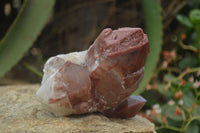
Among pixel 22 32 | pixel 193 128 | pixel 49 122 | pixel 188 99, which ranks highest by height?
pixel 22 32

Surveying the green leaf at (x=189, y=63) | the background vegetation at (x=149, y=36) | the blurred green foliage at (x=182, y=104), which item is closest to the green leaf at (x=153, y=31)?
the background vegetation at (x=149, y=36)

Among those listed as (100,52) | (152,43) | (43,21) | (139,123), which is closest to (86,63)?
(100,52)

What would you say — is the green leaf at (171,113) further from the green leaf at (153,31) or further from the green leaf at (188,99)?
the green leaf at (153,31)

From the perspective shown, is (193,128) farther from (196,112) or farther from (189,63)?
(189,63)

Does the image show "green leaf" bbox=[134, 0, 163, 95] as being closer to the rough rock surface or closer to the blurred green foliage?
the blurred green foliage

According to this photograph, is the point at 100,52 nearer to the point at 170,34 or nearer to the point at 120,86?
the point at 120,86

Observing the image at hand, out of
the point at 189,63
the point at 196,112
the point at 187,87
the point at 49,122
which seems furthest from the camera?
the point at 189,63

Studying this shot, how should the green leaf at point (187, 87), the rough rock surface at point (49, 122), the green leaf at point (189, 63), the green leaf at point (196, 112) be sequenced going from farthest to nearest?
1. the green leaf at point (189, 63)
2. the green leaf at point (187, 87)
3. the green leaf at point (196, 112)
4. the rough rock surface at point (49, 122)

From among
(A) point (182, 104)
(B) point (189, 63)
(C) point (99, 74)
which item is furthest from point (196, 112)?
(C) point (99, 74)
